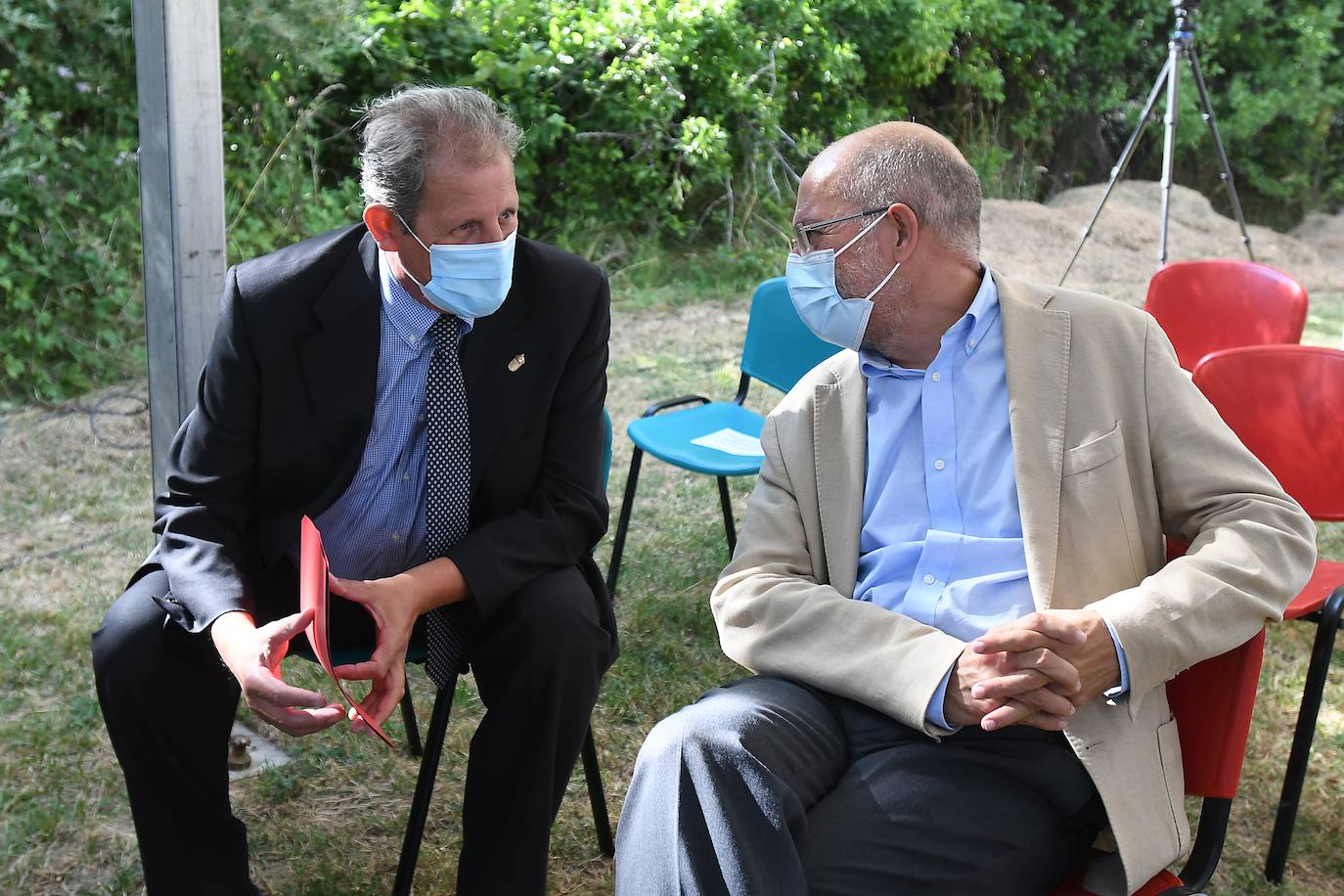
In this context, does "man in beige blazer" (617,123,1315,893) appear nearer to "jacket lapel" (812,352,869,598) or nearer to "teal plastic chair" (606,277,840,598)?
"jacket lapel" (812,352,869,598)

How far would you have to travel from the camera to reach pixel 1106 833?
6.12ft

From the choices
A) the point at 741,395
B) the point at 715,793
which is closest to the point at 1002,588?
the point at 715,793

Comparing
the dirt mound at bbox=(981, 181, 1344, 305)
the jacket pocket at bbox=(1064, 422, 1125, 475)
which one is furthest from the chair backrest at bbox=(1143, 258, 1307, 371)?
the dirt mound at bbox=(981, 181, 1344, 305)

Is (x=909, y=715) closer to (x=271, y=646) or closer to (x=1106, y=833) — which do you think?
(x=1106, y=833)

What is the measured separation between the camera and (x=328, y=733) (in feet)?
10.4

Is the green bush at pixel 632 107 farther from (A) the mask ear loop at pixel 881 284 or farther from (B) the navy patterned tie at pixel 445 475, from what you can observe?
(A) the mask ear loop at pixel 881 284

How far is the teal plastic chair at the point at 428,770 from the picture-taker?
7.26ft

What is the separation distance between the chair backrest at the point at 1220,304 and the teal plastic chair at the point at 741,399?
1274 mm

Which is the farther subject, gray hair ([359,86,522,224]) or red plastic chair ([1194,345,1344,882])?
red plastic chair ([1194,345,1344,882])

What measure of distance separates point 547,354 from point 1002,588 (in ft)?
3.15

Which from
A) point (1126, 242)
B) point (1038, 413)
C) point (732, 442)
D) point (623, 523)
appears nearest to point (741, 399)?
point (732, 442)

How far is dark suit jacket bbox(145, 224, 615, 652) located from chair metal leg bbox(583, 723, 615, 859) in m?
0.29

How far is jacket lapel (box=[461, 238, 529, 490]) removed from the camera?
2373 mm

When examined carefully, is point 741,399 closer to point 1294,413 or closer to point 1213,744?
point 1294,413
